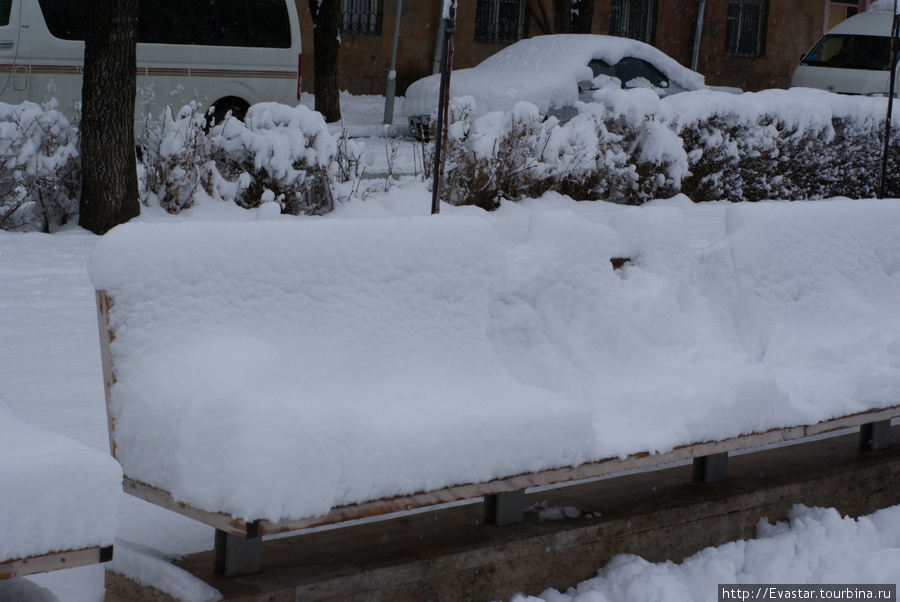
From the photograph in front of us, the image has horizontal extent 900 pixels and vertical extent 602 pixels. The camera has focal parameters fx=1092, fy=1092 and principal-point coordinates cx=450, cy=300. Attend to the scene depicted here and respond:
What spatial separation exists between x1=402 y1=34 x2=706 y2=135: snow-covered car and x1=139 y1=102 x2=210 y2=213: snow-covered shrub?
4780mm

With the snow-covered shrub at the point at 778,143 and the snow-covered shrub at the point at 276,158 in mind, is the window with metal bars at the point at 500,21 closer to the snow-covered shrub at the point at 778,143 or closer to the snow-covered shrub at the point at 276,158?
the snow-covered shrub at the point at 778,143

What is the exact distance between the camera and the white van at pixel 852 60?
56.8ft

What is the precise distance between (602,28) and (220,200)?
648 inches

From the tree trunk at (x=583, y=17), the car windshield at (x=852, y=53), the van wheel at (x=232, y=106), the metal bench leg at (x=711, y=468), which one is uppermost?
the tree trunk at (x=583, y=17)

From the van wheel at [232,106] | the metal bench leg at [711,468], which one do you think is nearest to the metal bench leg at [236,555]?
the metal bench leg at [711,468]

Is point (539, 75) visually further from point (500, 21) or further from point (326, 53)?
point (500, 21)

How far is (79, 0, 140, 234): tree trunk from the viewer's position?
721 centimetres

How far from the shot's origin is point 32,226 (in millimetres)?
7383

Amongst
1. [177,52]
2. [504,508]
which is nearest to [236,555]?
[504,508]

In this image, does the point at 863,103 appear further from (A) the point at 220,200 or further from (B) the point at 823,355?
(B) the point at 823,355

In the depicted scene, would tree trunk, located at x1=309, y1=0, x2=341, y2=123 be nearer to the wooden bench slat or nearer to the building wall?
the building wall

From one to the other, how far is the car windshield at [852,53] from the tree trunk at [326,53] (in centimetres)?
802

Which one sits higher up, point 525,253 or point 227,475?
point 525,253

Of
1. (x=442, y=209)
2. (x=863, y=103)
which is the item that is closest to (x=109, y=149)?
(x=442, y=209)
